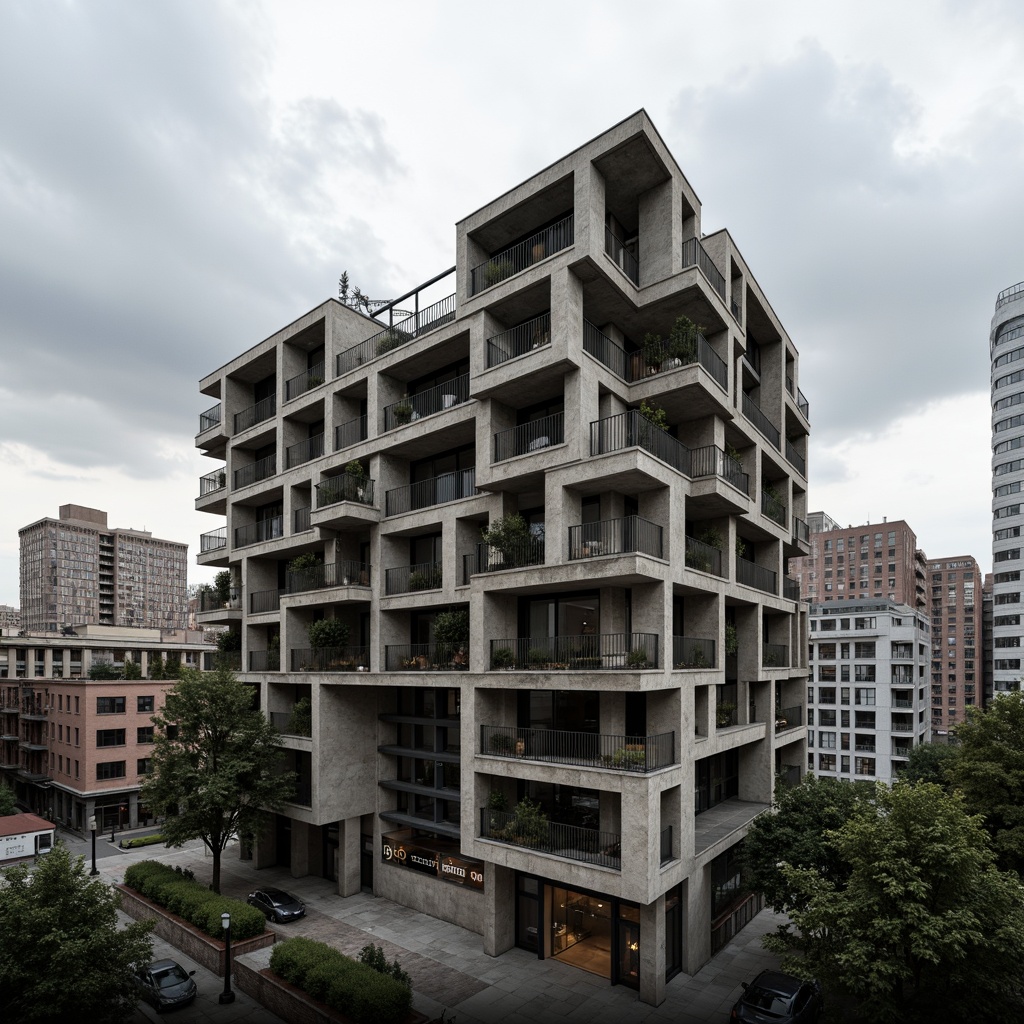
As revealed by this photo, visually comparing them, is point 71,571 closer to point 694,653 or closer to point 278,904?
point 278,904

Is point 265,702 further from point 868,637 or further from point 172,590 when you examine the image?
point 172,590

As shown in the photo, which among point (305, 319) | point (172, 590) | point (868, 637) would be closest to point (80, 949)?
point (305, 319)

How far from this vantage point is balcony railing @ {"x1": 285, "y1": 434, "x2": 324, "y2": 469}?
33.7 m

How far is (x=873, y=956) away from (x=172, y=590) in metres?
185

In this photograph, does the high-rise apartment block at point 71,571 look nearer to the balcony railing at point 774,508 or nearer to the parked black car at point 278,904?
the parked black car at point 278,904

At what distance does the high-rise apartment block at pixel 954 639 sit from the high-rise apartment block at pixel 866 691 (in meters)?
47.7

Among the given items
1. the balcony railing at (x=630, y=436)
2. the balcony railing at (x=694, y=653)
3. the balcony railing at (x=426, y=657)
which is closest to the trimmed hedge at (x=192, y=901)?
the balcony railing at (x=426, y=657)

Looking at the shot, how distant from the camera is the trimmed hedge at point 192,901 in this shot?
2333cm

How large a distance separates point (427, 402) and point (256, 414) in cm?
1355

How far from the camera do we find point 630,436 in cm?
2334

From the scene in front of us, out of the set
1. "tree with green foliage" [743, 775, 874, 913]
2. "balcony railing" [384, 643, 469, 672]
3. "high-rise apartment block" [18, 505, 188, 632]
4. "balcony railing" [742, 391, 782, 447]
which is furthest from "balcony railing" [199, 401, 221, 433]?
"high-rise apartment block" [18, 505, 188, 632]

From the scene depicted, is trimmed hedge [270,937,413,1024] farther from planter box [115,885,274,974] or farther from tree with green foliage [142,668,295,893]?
tree with green foliage [142,668,295,893]

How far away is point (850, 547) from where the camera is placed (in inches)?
4924

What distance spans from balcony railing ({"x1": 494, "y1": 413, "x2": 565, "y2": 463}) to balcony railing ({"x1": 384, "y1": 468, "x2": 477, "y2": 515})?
2.61 meters
